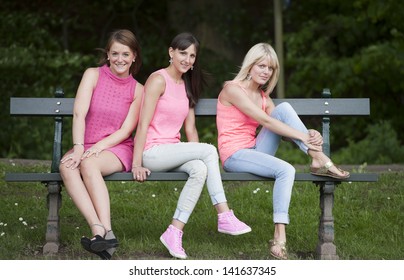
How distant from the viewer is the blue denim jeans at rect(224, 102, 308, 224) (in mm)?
5059

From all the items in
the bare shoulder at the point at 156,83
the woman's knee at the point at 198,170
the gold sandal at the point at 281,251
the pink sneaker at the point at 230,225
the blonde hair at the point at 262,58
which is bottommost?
the gold sandal at the point at 281,251

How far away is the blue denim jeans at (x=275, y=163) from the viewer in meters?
5.06

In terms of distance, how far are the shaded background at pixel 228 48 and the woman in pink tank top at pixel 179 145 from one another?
494 cm

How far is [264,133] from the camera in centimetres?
541

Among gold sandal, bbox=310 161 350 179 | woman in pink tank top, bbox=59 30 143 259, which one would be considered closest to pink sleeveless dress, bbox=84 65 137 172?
woman in pink tank top, bbox=59 30 143 259

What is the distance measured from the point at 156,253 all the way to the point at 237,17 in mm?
8739

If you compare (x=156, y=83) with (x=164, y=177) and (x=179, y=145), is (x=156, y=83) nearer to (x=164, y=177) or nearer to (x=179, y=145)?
(x=179, y=145)

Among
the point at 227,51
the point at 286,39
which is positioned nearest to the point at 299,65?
the point at 286,39

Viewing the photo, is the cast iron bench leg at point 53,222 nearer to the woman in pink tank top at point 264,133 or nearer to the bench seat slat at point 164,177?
the bench seat slat at point 164,177

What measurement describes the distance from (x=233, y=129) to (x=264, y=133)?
0.19 m

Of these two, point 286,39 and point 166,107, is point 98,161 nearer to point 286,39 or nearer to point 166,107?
point 166,107

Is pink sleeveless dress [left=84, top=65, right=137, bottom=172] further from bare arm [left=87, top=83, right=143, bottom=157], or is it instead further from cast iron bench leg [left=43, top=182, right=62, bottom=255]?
cast iron bench leg [left=43, top=182, right=62, bottom=255]

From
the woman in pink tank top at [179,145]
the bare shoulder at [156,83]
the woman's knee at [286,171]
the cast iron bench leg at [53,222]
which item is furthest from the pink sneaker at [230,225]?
the cast iron bench leg at [53,222]

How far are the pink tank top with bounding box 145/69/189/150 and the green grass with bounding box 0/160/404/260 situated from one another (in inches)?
25.3
